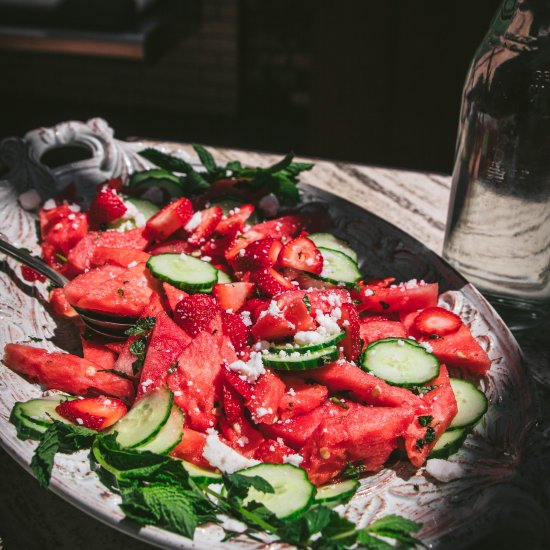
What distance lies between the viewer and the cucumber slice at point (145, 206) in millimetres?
1888

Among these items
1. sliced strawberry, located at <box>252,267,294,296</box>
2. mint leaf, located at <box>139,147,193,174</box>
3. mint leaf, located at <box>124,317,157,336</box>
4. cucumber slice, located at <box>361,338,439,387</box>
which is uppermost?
mint leaf, located at <box>139,147,193,174</box>

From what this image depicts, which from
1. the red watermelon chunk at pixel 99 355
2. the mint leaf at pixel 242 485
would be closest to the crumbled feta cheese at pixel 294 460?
the mint leaf at pixel 242 485

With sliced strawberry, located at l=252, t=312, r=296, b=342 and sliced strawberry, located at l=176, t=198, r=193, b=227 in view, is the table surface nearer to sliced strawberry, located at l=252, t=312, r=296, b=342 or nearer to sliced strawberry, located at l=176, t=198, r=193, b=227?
sliced strawberry, located at l=252, t=312, r=296, b=342

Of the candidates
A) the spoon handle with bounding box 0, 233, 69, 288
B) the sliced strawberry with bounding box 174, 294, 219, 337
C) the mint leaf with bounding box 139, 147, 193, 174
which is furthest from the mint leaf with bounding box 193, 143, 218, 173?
the sliced strawberry with bounding box 174, 294, 219, 337

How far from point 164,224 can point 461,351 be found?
800 mm

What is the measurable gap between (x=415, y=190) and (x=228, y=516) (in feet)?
5.21

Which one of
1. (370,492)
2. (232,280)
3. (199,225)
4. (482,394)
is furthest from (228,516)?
(199,225)

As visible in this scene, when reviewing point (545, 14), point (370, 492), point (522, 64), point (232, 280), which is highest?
point (545, 14)

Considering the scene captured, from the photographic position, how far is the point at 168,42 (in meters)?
3.74

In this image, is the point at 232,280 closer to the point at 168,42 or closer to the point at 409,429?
the point at 409,429

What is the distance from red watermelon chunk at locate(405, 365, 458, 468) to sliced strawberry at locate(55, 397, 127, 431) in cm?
53

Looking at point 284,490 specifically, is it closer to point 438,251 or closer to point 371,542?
point 371,542

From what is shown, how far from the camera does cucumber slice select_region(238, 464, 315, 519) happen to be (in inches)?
42.9

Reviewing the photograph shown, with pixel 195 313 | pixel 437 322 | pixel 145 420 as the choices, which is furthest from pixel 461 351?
pixel 145 420
